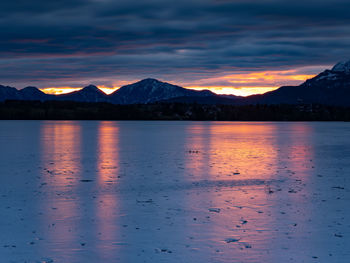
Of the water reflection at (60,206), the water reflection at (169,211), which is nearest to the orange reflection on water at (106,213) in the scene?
the water reflection at (169,211)

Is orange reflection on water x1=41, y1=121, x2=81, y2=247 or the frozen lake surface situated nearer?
the frozen lake surface

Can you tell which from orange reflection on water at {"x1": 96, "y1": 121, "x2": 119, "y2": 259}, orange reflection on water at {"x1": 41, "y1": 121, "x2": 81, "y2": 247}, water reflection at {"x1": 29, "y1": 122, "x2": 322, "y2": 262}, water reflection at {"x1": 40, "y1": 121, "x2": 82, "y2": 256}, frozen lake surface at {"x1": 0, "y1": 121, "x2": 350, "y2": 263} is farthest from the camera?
orange reflection on water at {"x1": 41, "y1": 121, "x2": 81, "y2": 247}

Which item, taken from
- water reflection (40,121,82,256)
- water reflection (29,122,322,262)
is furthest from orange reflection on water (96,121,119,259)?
water reflection (40,121,82,256)

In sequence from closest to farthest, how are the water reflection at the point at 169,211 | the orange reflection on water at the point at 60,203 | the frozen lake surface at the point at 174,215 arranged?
the frozen lake surface at the point at 174,215, the water reflection at the point at 169,211, the orange reflection on water at the point at 60,203

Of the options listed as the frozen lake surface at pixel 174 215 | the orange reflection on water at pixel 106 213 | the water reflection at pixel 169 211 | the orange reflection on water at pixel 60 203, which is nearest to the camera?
the frozen lake surface at pixel 174 215

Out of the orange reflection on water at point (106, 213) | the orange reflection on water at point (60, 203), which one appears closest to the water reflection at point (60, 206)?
the orange reflection on water at point (60, 203)

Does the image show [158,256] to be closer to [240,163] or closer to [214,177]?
[214,177]

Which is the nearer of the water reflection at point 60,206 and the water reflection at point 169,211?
the water reflection at point 169,211

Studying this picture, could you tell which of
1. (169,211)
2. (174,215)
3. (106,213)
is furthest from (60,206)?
(174,215)

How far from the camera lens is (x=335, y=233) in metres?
13.4

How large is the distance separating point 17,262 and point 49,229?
2988mm

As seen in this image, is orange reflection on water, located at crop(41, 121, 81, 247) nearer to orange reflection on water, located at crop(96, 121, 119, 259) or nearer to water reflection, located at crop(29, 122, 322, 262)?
water reflection, located at crop(29, 122, 322, 262)

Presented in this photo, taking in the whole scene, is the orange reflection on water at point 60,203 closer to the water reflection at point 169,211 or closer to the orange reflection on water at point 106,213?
the water reflection at point 169,211

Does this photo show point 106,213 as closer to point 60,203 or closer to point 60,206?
point 60,206
